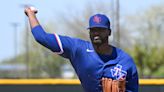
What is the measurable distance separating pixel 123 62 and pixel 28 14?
0.74 meters

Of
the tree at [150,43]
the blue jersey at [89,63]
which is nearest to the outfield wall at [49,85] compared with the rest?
the blue jersey at [89,63]

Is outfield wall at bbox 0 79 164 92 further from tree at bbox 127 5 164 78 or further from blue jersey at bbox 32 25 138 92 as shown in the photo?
tree at bbox 127 5 164 78

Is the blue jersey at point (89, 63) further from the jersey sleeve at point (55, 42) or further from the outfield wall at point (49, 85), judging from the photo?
the outfield wall at point (49, 85)

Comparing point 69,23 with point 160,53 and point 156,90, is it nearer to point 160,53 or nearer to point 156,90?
point 160,53

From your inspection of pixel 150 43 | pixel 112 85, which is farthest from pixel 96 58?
pixel 150 43

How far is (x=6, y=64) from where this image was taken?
242 feet

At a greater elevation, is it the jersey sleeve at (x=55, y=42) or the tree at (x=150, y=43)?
the jersey sleeve at (x=55, y=42)

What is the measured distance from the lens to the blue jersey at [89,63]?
379 cm

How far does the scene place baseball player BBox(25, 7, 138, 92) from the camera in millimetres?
3783

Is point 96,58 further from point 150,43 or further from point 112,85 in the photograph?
point 150,43

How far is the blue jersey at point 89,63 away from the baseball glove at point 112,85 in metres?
0.03

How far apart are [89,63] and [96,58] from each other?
0.19 ft

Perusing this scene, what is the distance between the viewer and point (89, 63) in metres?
3.80

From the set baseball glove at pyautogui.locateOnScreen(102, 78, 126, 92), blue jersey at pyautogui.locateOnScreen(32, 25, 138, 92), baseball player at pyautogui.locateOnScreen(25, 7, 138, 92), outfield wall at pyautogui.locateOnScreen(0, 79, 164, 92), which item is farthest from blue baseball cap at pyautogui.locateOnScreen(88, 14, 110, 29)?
outfield wall at pyautogui.locateOnScreen(0, 79, 164, 92)
